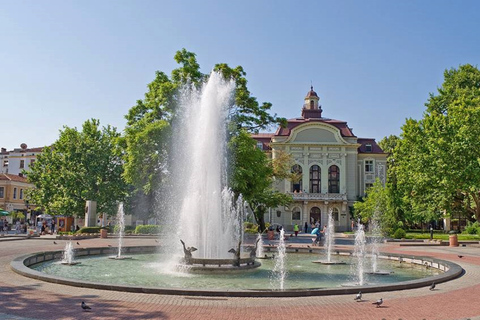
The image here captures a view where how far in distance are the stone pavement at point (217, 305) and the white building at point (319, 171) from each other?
50.0m

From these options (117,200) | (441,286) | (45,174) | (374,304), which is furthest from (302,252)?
(45,174)

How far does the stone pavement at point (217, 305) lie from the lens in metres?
8.74

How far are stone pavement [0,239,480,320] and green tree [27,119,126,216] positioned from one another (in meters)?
33.6

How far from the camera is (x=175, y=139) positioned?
92.4 ft

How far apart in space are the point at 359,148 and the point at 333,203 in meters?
9.49

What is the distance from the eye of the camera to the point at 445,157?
3462 centimetres

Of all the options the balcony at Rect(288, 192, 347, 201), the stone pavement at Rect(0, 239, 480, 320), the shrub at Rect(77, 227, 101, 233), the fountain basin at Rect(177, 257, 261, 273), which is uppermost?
the balcony at Rect(288, 192, 347, 201)

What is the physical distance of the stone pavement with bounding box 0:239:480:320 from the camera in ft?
28.7

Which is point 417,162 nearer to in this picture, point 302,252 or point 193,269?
point 302,252

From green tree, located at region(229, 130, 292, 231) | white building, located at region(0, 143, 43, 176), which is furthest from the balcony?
white building, located at region(0, 143, 43, 176)

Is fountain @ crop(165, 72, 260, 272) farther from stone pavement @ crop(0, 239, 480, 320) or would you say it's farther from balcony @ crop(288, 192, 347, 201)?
balcony @ crop(288, 192, 347, 201)

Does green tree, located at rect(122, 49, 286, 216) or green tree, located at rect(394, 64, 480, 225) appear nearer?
green tree, located at rect(122, 49, 286, 216)

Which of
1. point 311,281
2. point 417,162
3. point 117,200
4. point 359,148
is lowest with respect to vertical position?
point 311,281

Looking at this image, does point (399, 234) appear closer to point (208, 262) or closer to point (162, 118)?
point (162, 118)
